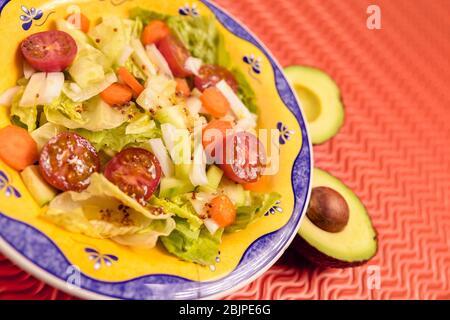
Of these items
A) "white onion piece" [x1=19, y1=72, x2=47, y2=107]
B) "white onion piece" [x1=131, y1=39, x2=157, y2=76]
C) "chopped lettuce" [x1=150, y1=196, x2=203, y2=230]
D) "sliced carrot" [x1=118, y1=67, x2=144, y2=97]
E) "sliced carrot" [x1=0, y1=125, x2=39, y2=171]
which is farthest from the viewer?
"white onion piece" [x1=131, y1=39, x2=157, y2=76]

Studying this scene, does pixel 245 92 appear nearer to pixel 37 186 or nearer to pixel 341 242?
pixel 341 242

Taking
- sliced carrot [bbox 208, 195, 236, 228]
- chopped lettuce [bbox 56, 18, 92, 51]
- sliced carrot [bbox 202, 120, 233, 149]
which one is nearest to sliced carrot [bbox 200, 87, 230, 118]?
sliced carrot [bbox 202, 120, 233, 149]

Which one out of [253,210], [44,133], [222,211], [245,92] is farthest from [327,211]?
[44,133]

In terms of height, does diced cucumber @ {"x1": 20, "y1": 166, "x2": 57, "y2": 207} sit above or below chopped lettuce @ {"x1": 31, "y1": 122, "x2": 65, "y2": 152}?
below

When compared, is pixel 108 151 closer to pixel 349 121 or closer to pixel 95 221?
pixel 95 221

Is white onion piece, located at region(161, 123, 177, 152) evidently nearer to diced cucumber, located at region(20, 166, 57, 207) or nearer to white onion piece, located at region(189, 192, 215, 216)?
white onion piece, located at region(189, 192, 215, 216)

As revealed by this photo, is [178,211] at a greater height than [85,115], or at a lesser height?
lesser

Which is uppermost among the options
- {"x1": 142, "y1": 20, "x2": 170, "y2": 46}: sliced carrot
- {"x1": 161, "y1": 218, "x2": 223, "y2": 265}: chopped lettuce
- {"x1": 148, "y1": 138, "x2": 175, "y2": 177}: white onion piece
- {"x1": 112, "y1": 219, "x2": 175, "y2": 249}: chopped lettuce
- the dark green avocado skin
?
{"x1": 142, "y1": 20, "x2": 170, "y2": 46}: sliced carrot

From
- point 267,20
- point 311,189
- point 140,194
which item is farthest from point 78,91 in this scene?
point 267,20

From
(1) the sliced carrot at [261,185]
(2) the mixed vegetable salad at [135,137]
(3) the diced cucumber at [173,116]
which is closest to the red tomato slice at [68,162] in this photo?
(2) the mixed vegetable salad at [135,137]
